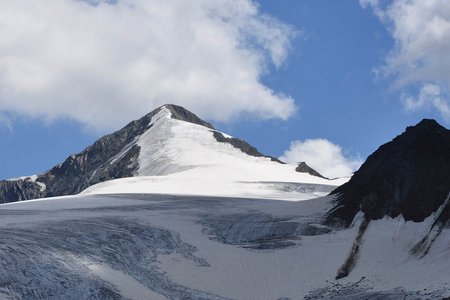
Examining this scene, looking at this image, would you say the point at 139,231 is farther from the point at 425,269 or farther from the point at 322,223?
the point at 425,269

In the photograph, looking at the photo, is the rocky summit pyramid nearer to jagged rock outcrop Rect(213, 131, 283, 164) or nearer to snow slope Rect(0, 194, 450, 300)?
jagged rock outcrop Rect(213, 131, 283, 164)

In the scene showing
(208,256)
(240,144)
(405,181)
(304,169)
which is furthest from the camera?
(240,144)

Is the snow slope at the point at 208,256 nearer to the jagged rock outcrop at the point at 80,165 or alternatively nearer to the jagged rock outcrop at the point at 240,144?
the jagged rock outcrop at the point at 240,144

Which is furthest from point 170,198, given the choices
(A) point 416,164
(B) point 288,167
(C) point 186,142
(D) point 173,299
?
(C) point 186,142

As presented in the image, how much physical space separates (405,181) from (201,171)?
58261 millimetres

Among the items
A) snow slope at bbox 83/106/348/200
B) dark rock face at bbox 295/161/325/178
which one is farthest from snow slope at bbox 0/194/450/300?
dark rock face at bbox 295/161/325/178

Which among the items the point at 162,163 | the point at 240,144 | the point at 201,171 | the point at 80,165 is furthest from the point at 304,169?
the point at 80,165

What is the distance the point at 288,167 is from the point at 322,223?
255 feet

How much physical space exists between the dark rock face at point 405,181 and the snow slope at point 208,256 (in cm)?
153

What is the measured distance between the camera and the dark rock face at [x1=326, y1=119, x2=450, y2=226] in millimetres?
53938

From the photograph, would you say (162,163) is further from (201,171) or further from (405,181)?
(405,181)

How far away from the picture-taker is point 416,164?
192 ft

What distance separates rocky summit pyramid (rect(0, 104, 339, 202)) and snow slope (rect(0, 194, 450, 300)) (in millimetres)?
28144

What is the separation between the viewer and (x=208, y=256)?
162 ft
